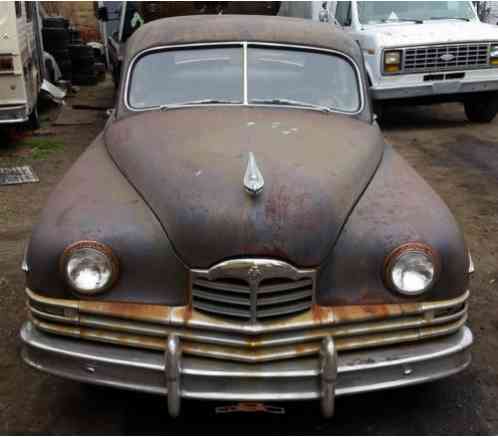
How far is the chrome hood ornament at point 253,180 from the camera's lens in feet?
8.96

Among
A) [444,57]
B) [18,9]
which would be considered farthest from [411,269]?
[18,9]

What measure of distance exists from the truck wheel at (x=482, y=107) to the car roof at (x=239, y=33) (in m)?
6.07

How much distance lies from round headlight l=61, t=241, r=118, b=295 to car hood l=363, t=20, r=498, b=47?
729 cm

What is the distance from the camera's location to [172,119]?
3.81 metres

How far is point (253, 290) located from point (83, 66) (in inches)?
491

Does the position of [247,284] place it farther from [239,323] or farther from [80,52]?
Answer: [80,52]

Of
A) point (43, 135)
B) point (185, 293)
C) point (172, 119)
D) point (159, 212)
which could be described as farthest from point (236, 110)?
point (43, 135)

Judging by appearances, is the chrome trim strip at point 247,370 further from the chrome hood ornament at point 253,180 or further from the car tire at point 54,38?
the car tire at point 54,38

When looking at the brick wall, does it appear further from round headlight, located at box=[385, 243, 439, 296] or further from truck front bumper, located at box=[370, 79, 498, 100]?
round headlight, located at box=[385, 243, 439, 296]

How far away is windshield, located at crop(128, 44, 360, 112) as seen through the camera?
4105mm

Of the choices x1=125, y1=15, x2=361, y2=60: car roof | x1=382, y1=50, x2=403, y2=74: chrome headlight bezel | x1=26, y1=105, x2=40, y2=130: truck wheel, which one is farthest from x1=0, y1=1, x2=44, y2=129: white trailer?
x1=382, y1=50, x2=403, y2=74: chrome headlight bezel

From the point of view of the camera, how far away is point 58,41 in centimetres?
1343

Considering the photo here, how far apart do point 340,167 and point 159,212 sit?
35.8 inches

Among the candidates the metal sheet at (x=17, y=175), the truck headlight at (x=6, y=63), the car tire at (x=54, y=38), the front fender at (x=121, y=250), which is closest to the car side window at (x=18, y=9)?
the truck headlight at (x=6, y=63)
